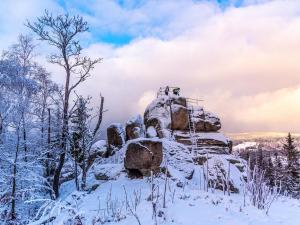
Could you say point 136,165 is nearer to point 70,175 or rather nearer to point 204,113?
point 70,175

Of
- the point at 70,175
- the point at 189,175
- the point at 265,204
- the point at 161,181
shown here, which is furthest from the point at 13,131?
the point at 70,175

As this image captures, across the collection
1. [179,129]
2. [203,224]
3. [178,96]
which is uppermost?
[178,96]

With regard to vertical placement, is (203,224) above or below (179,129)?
below

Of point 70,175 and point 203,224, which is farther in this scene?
point 70,175

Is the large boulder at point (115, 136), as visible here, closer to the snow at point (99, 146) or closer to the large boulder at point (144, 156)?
the snow at point (99, 146)

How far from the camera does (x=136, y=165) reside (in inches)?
817

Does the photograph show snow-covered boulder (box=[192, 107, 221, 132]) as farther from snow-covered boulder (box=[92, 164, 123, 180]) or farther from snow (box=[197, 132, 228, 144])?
snow-covered boulder (box=[92, 164, 123, 180])

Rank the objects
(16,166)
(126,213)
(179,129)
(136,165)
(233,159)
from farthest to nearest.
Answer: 1. (179,129)
2. (233,159)
3. (136,165)
4. (126,213)
5. (16,166)

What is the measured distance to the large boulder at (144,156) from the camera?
67.5ft

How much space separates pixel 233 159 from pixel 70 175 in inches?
479

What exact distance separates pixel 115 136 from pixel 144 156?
10.8 metres

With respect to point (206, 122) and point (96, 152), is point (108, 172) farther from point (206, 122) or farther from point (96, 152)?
point (206, 122)

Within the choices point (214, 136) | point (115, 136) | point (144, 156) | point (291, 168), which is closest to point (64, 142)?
point (144, 156)

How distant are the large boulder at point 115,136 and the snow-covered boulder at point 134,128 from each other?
613mm
